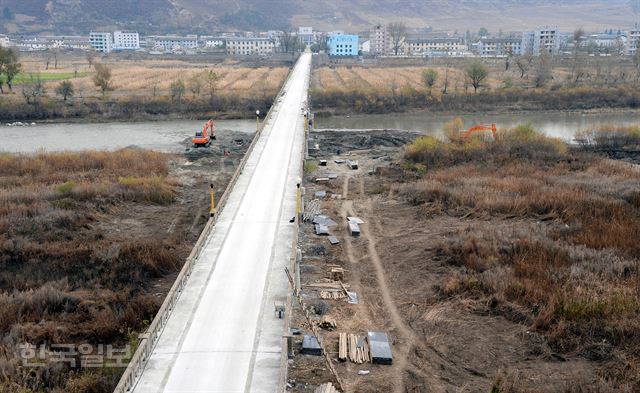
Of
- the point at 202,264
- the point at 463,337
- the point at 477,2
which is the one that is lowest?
the point at 463,337

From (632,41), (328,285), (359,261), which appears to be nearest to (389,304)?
(328,285)

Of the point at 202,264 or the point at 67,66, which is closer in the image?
the point at 202,264

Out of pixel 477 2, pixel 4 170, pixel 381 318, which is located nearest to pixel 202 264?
pixel 381 318

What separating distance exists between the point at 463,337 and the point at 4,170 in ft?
68.6

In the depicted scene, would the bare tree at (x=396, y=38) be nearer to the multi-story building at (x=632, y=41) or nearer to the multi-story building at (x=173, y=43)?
the multi-story building at (x=632, y=41)

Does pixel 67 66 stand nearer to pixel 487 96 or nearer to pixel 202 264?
pixel 487 96

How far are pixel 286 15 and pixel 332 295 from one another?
161m

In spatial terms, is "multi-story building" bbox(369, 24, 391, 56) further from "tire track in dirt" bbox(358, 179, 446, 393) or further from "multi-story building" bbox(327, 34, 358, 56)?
"tire track in dirt" bbox(358, 179, 446, 393)

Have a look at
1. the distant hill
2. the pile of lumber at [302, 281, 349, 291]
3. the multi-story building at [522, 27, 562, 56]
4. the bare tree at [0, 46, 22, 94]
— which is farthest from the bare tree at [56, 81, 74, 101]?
the distant hill

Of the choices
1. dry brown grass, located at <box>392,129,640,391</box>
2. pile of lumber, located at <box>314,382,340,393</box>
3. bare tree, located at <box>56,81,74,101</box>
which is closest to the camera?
pile of lumber, located at <box>314,382,340,393</box>

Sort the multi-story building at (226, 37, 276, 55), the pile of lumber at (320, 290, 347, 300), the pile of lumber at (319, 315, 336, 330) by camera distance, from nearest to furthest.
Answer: the pile of lumber at (319, 315, 336, 330), the pile of lumber at (320, 290, 347, 300), the multi-story building at (226, 37, 276, 55)

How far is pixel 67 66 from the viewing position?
7294 centimetres

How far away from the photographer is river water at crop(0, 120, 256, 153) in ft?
108

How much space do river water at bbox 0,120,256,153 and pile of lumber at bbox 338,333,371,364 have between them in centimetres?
2191
